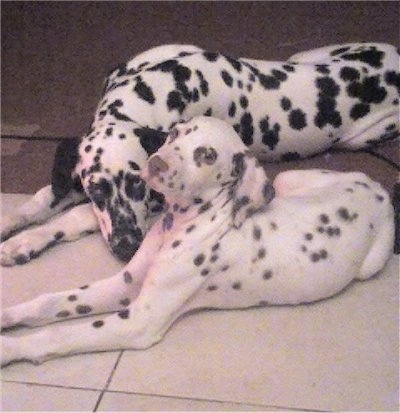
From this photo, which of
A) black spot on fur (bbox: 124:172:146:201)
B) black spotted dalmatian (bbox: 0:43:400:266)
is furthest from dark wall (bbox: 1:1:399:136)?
black spot on fur (bbox: 124:172:146:201)

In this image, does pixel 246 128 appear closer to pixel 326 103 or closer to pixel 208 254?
pixel 326 103

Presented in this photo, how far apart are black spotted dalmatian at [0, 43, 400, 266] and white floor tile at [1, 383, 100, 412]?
1.92ft

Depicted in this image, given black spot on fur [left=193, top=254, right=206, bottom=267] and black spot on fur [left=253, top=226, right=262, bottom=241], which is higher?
black spot on fur [left=253, top=226, right=262, bottom=241]

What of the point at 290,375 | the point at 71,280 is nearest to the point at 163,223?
the point at 71,280

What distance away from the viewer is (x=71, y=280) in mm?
2453

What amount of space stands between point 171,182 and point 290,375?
702mm

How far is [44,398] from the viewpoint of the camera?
1.97 m

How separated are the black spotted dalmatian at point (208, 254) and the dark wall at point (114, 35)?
4.88 ft

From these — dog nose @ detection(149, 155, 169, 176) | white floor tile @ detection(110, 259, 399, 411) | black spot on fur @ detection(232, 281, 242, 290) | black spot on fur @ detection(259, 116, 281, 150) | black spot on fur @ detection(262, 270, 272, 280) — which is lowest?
white floor tile @ detection(110, 259, 399, 411)

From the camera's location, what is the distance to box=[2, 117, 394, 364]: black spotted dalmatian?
2.05 m

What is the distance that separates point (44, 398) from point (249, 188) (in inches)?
35.2

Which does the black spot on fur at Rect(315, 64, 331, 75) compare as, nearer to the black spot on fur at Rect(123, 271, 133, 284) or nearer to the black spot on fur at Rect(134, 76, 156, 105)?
the black spot on fur at Rect(134, 76, 156, 105)

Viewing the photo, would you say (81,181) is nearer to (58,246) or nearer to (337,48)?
(58,246)

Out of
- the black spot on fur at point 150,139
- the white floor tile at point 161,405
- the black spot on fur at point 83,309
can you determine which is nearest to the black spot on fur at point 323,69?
the black spot on fur at point 150,139
